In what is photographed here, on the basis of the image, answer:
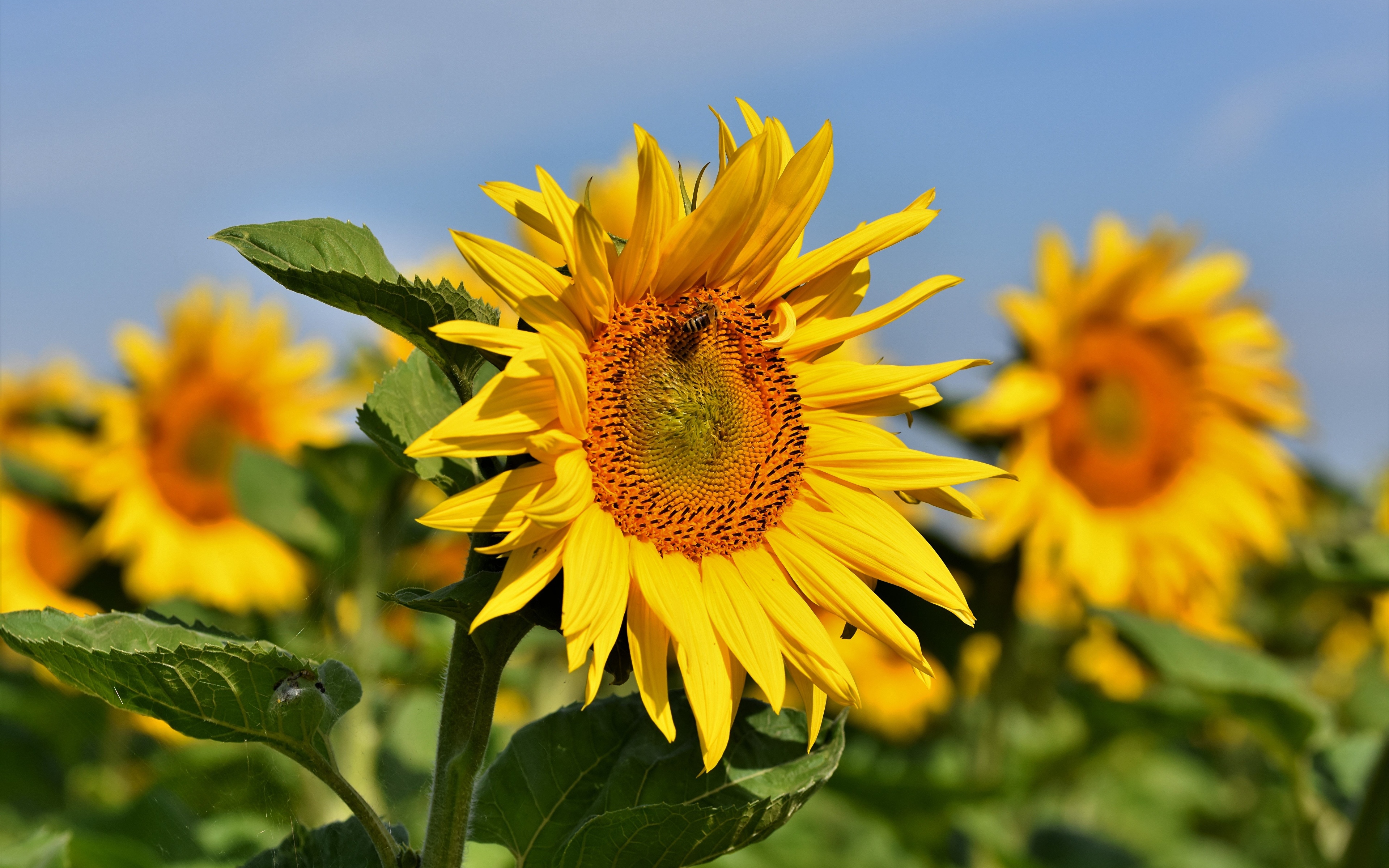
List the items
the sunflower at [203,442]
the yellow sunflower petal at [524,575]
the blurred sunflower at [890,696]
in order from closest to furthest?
the yellow sunflower petal at [524,575]
the sunflower at [203,442]
the blurred sunflower at [890,696]

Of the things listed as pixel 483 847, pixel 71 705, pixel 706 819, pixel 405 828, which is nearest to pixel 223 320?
pixel 71 705

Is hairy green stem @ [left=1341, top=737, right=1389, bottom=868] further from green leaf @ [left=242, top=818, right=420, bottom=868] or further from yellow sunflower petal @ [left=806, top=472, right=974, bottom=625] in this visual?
green leaf @ [left=242, top=818, right=420, bottom=868]

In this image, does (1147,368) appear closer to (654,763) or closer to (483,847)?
(483,847)

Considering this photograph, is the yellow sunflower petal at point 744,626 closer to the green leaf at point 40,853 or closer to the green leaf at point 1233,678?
the green leaf at point 40,853

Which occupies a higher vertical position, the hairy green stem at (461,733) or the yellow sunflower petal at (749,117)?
the yellow sunflower petal at (749,117)

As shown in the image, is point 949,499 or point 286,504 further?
point 286,504

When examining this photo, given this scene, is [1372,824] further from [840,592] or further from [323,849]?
[323,849]

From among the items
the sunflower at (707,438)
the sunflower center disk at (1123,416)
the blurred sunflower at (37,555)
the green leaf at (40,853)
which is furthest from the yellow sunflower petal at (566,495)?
the blurred sunflower at (37,555)

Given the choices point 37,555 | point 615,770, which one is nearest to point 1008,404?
point 615,770
